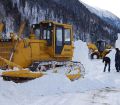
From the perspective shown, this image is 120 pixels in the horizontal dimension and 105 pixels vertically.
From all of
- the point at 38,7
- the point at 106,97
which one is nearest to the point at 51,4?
the point at 38,7

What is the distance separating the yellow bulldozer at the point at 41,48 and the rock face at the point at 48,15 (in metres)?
46.3

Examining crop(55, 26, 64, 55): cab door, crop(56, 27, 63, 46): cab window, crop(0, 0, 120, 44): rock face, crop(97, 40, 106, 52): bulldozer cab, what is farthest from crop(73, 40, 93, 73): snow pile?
crop(0, 0, 120, 44): rock face

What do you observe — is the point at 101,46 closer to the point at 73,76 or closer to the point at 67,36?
the point at 67,36

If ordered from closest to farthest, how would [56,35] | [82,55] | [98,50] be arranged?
[56,35] → [82,55] → [98,50]

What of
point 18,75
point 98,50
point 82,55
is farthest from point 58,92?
point 98,50

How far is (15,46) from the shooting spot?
19.1m

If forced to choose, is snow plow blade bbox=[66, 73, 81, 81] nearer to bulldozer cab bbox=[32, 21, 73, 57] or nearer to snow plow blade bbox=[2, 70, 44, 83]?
bulldozer cab bbox=[32, 21, 73, 57]

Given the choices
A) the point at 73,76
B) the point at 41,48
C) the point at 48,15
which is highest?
the point at 48,15

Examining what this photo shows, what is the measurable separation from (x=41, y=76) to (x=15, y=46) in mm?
3141

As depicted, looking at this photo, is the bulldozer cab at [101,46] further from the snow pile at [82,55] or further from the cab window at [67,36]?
the cab window at [67,36]

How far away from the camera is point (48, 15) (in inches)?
3875

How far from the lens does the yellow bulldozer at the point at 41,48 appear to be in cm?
1919

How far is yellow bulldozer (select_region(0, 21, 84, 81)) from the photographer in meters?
19.2

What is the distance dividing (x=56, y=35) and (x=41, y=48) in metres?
0.95
